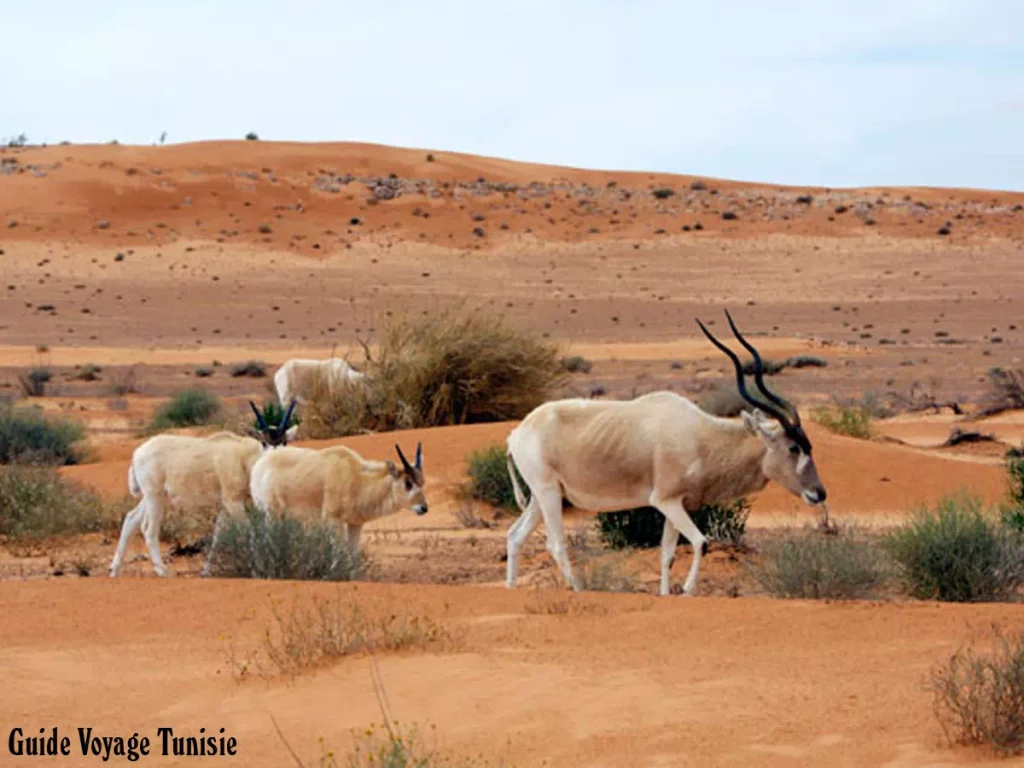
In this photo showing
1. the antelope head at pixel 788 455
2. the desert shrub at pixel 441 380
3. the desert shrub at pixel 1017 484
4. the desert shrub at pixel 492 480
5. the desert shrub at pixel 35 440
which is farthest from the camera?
the desert shrub at pixel 441 380

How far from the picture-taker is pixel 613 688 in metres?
8.42

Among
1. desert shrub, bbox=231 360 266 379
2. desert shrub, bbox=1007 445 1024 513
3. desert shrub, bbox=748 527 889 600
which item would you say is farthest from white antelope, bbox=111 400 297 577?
desert shrub, bbox=231 360 266 379

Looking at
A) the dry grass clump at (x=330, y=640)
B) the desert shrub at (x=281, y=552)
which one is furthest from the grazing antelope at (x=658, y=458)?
the dry grass clump at (x=330, y=640)

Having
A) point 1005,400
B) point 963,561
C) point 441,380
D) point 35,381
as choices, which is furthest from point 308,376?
point 963,561

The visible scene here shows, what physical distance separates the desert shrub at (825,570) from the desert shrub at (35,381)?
2768cm

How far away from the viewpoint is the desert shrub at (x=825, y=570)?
11.1 metres

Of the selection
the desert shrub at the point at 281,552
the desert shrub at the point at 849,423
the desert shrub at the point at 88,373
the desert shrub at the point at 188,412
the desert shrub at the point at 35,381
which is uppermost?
the desert shrub at the point at 281,552

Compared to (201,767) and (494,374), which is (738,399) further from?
(201,767)

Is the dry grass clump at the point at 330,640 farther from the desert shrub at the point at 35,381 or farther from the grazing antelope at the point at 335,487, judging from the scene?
the desert shrub at the point at 35,381

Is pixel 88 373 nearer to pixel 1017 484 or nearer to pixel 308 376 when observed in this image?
pixel 308 376

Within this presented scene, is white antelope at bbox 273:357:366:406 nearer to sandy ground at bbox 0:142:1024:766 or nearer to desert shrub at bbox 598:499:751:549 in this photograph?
sandy ground at bbox 0:142:1024:766

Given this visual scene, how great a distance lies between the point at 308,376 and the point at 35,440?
13.6 ft

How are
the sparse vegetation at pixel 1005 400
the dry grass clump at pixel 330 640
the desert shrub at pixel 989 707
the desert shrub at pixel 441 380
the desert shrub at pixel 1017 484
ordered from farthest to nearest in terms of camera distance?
the sparse vegetation at pixel 1005 400 → the desert shrub at pixel 441 380 → the desert shrub at pixel 1017 484 → the dry grass clump at pixel 330 640 → the desert shrub at pixel 989 707

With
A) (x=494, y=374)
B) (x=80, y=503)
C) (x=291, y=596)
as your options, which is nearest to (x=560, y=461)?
(x=291, y=596)
